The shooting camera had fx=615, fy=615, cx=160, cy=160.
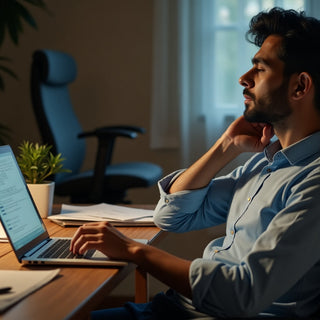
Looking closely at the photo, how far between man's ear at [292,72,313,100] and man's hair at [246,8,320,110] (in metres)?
0.01

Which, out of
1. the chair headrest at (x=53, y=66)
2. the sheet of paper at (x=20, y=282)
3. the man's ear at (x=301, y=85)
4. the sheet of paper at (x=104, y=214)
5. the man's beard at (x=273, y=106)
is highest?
the chair headrest at (x=53, y=66)

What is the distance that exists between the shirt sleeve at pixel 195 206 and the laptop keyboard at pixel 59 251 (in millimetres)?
274

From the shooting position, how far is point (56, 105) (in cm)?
354

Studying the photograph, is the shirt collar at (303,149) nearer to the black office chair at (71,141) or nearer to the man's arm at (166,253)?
the man's arm at (166,253)

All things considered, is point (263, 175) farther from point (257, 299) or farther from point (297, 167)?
point (257, 299)

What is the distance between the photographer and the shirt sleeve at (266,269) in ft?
3.52

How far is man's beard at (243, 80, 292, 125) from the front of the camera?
1335 mm

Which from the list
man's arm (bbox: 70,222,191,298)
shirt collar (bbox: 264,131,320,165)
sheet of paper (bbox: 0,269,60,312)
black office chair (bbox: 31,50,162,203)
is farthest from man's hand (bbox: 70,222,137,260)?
black office chair (bbox: 31,50,162,203)

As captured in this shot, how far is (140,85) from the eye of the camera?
4.06m

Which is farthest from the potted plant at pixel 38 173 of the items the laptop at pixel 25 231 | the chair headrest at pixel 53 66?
the chair headrest at pixel 53 66

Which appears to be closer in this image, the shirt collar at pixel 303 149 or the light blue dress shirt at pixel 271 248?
the light blue dress shirt at pixel 271 248

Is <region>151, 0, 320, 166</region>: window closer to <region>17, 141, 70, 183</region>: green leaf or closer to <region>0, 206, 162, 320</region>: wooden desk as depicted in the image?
<region>17, 141, 70, 183</region>: green leaf

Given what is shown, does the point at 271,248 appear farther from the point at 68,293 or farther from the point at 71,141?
the point at 71,141

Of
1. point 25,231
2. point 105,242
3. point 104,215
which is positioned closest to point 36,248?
point 25,231
